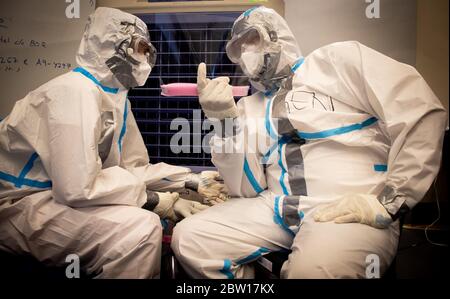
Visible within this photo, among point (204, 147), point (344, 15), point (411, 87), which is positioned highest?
point (344, 15)

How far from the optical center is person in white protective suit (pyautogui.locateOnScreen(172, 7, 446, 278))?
0.94 m

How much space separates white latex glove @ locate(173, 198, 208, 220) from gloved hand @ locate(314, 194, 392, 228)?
1.69ft

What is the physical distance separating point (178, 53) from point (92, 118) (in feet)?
1.28

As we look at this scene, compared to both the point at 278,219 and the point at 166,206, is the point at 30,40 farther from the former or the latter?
the point at 278,219

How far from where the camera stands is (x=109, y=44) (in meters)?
1.23

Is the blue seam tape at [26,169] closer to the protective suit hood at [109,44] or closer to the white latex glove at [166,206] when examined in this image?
the protective suit hood at [109,44]

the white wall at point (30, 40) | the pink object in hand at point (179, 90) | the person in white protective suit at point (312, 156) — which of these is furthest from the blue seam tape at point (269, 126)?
the white wall at point (30, 40)

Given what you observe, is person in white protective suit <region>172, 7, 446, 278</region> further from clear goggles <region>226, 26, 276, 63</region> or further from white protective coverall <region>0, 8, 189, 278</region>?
white protective coverall <region>0, 8, 189, 278</region>

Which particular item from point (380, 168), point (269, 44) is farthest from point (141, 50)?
point (380, 168)

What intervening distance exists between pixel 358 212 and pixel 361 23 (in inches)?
24.3

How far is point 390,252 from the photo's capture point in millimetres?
954

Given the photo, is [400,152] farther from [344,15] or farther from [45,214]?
[45,214]

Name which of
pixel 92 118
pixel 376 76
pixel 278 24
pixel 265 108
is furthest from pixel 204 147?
pixel 376 76

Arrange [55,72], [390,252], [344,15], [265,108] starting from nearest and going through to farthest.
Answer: [390,252] < [344,15] < [55,72] < [265,108]
